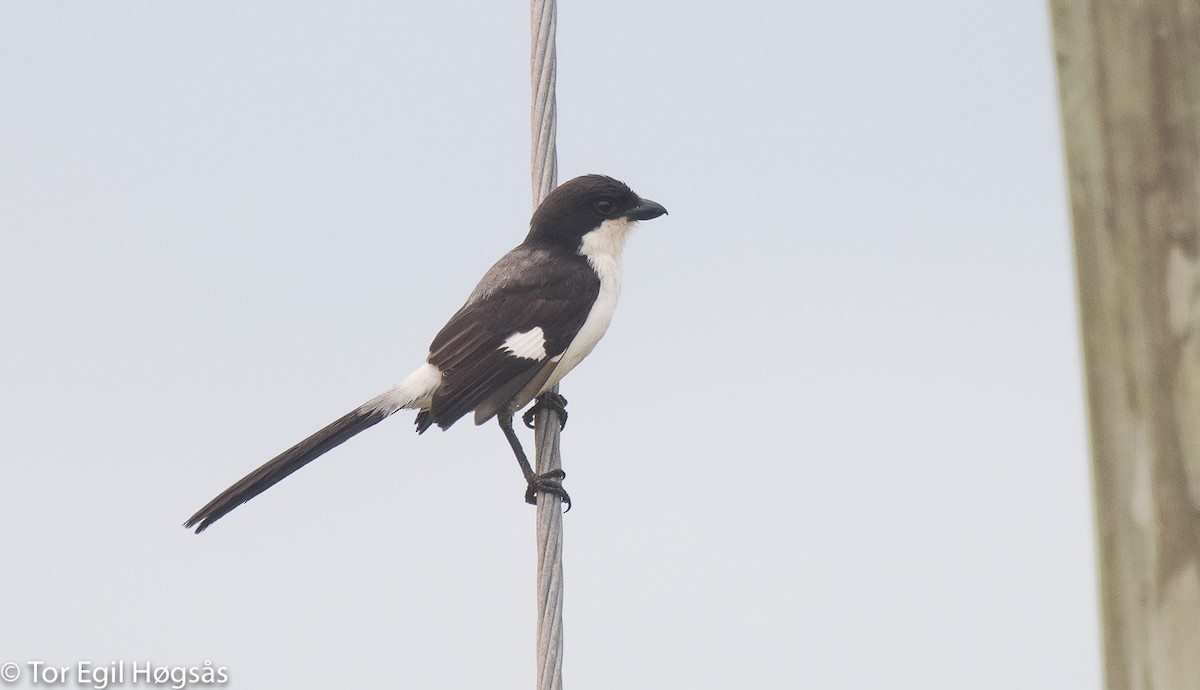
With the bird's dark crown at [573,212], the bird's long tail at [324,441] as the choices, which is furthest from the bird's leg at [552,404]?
the bird's dark crown at [573,212]

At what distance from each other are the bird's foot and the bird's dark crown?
47.5 inches

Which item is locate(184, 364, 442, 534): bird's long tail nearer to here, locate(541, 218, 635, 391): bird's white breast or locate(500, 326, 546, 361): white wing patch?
locate(500, 326, 546, 361): white wing patch

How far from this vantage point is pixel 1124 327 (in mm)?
1614

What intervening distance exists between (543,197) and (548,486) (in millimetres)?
1072

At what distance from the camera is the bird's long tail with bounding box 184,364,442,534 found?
4.96 m

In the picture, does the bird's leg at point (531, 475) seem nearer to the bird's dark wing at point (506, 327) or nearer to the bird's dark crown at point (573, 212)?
the bird's dark wing at point (506, 327)

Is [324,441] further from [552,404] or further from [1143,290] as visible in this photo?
[1143,290]

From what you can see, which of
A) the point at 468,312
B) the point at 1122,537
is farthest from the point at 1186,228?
the point at 468,312

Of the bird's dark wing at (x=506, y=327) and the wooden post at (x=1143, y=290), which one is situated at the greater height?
the bird's dark wing at (x=506, y=327)

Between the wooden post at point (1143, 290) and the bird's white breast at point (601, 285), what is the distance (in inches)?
146

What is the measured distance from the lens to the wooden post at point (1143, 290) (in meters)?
1.59

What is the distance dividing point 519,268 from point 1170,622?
13.9 ft

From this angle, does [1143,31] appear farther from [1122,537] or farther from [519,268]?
[519,268]

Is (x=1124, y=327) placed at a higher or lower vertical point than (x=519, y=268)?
lower
